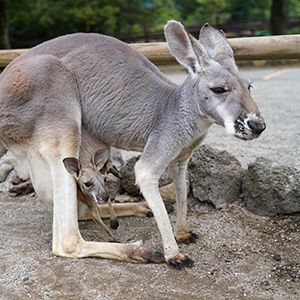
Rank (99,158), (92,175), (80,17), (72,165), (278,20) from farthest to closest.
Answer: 1. (80,17)
2. (278,20)
3. (99,158)
4. (92,175)
5. (72,165)

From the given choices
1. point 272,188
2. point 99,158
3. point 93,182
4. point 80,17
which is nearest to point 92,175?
point 93,182

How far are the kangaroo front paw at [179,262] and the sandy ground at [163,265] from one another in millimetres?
36

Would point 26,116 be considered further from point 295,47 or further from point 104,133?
point 295,47

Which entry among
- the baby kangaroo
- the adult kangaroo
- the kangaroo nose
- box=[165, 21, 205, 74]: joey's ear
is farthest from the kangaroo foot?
box=[165, 21, 205, 74]: joey's ear

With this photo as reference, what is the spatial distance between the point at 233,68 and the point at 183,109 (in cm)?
42

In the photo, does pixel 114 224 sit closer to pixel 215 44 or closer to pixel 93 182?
pixel 93 182

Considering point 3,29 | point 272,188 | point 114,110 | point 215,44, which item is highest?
point 215,44

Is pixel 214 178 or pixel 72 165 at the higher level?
pixel 72 165

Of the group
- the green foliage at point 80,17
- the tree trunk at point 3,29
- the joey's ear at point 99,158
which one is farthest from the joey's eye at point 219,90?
the green foliage at point 80,17

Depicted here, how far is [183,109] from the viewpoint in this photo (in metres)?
2.89

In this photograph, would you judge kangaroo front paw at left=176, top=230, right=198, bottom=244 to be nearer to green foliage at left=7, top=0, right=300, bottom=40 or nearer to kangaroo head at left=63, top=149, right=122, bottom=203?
kangaroo head at left=63, top=149, right=122, bottom=203

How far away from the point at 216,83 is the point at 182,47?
359 mm

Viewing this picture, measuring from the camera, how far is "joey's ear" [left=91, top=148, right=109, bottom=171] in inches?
123

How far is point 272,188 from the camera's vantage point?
134 inches
